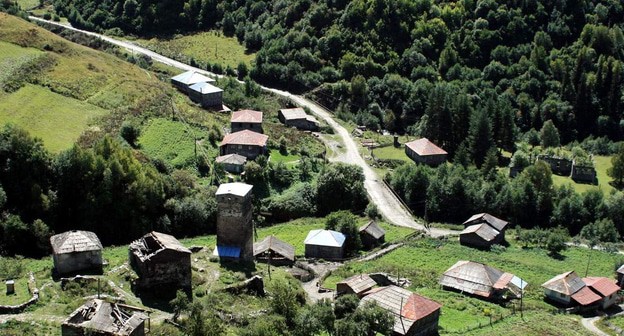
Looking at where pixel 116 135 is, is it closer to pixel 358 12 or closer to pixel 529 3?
pixel 358 12

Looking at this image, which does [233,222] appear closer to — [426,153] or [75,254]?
[75,254]

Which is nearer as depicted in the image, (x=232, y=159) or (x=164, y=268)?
(x=164, y=268)

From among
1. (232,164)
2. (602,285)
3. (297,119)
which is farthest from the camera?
(297,119)

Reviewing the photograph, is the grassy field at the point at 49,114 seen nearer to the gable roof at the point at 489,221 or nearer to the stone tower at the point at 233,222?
the stone tower at the point at 233,222

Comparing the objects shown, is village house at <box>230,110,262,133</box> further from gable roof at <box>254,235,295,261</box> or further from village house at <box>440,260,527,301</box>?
village house at <box>440,260,527,301</box>

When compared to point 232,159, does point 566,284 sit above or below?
→ below

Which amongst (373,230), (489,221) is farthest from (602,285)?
(373,230)

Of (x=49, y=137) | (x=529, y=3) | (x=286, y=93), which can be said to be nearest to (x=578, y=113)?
(x=529, y=3)

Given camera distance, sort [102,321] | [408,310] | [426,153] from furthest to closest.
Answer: [426,153]
[408,310]
[102,321]

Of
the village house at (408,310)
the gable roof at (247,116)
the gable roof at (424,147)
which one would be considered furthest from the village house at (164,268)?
the gable roof at (424,147)
